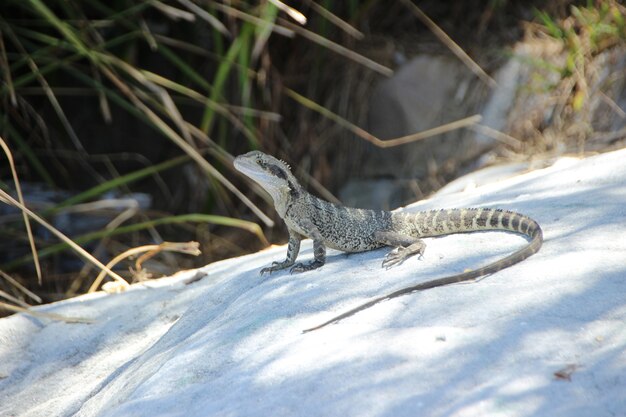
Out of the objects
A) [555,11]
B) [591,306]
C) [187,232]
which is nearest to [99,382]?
[591,306]

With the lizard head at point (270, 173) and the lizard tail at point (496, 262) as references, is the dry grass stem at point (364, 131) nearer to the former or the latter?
the lizard head at point (270, 173)

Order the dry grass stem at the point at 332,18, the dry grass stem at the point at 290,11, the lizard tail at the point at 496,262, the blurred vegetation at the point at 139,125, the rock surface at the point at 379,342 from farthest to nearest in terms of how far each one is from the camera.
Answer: the blurred vegetation at the point at 139,125, the dry grass stem at the point at 332,18, the dry grass stem at the point at 290,11, the lizard tail at the point at 496,262, the rock surface at the point at 379,342

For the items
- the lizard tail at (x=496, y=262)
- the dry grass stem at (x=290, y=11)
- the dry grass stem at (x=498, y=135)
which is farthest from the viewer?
the dry grass stem at (x=498, y=135)

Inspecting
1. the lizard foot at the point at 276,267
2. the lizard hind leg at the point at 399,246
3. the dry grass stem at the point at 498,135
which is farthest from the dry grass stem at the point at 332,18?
the lizard foot at the point at 276,267

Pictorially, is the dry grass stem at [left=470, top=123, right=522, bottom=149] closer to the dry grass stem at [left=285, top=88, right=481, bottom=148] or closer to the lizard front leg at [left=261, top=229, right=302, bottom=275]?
the dry grass stem at [left=285, top=88, right=481, bottom=148]

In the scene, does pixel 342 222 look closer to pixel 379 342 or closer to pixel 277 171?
pixel 277 171

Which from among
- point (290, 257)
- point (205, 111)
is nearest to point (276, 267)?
point (290, 257)
